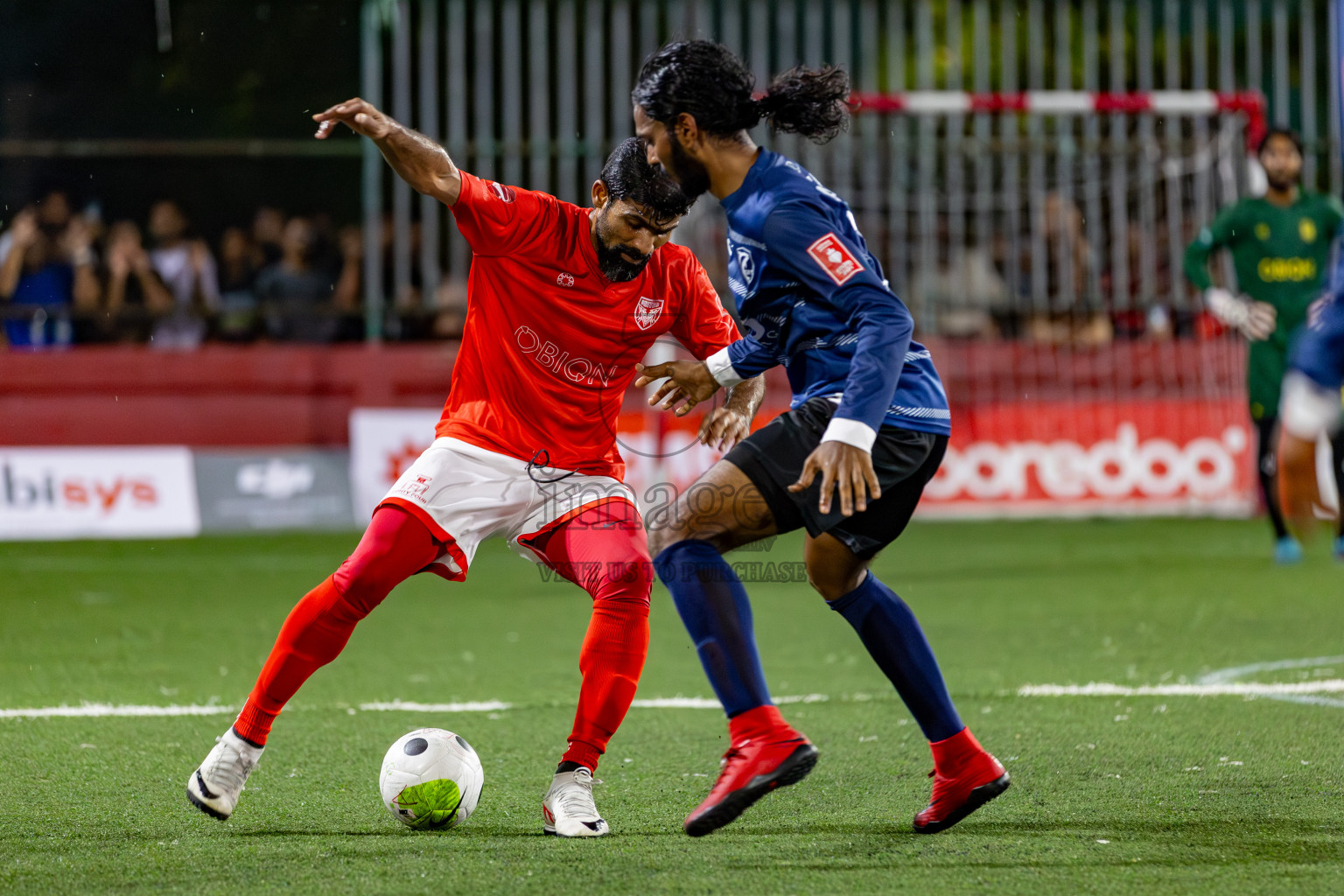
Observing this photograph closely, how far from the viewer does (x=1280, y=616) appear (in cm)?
711

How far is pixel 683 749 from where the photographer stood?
179 inches

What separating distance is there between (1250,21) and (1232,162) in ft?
4.22

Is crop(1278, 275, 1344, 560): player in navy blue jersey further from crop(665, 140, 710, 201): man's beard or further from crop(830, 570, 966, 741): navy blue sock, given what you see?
crop(665, 140, 710, 201): man's beard

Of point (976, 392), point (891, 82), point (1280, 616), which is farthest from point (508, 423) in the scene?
point (891, 82)

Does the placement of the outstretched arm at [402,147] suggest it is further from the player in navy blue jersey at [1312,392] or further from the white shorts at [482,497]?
the player in navy blue jersey at [1312,392]

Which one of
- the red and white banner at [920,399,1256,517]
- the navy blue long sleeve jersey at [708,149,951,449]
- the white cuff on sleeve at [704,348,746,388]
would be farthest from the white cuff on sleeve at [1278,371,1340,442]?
the red and white banner at [920,399,1256,517]

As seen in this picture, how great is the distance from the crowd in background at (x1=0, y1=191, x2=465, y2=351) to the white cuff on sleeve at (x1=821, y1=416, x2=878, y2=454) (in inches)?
375

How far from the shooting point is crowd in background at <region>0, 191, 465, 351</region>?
12539 millimetres

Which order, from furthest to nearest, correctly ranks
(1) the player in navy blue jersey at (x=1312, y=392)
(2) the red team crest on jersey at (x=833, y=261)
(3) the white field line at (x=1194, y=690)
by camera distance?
1. (1) the player in navy blue jersey at (x=1312, y=392)
2. (3) the white field line at (x=1194, y=690)
3. (2) the red team crest on jersey at (x=833, y=261)

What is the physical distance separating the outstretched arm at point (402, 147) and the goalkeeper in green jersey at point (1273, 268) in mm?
6563

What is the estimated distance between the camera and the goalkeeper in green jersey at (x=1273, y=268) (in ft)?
30.5

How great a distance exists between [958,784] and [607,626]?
0.92 m

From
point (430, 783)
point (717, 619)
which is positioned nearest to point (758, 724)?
point (717, 619)

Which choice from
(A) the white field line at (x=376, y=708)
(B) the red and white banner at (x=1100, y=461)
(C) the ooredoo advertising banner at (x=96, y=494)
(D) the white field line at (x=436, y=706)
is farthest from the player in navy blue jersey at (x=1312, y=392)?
(C) the ooredoo advertising banner at (x=96, y=494)
